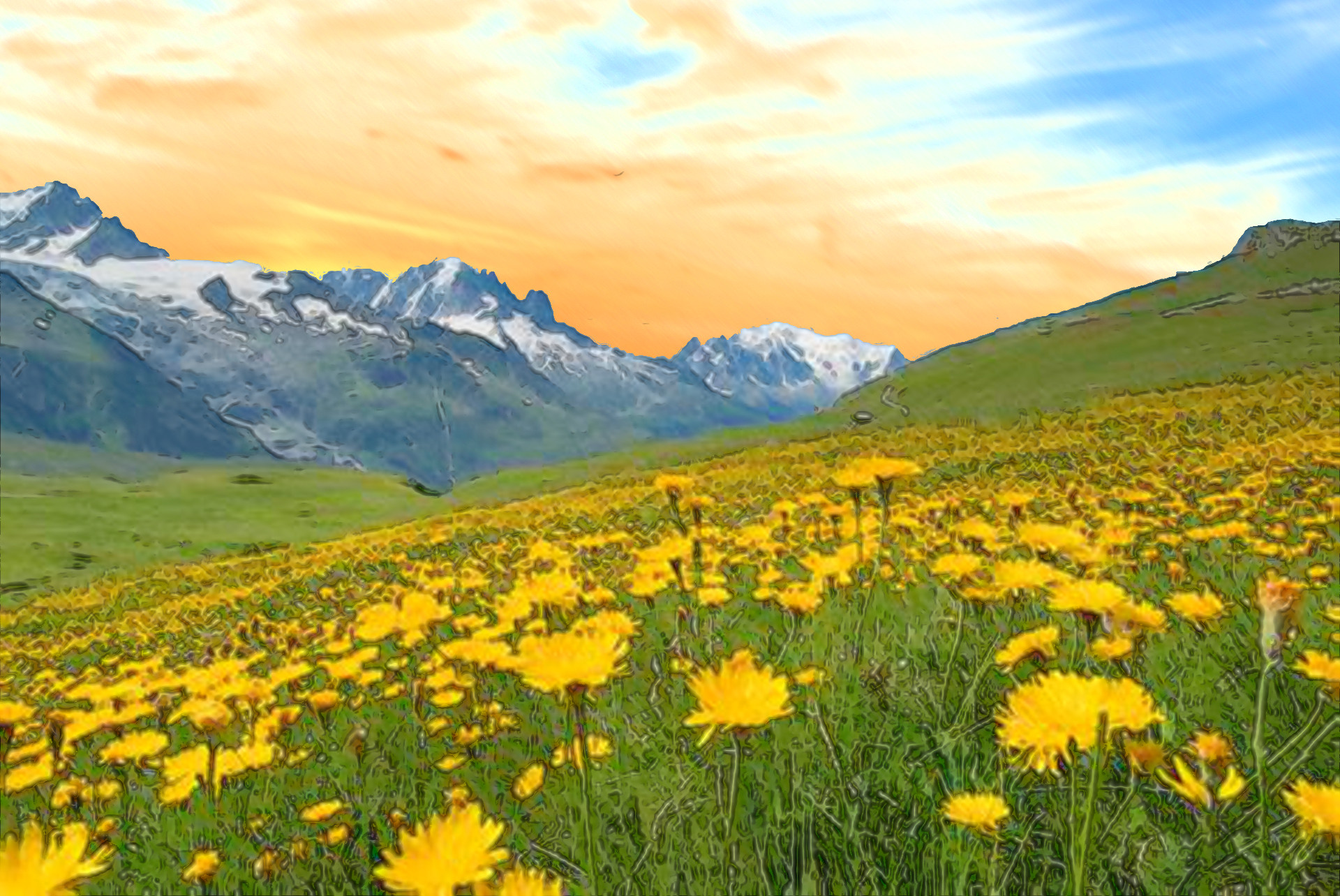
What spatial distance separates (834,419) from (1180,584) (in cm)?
7423

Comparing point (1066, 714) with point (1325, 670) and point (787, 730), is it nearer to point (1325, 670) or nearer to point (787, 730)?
point (1325, 670)

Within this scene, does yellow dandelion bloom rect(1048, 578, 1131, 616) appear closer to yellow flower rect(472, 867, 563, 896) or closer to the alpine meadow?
the alpine meadow

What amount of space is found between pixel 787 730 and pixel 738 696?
1.27 m

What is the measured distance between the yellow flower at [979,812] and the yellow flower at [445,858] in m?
1.00

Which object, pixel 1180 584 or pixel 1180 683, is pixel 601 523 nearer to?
pixel 1180 584

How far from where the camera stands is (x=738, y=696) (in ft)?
5.35

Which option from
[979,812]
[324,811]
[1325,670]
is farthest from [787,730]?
[324,811]

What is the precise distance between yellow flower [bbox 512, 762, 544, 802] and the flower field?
→ 12 mm

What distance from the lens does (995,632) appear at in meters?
3.44

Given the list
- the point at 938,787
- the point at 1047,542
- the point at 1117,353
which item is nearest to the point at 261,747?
the point at 938,787

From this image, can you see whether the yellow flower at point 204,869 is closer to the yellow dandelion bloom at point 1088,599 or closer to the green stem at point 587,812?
the green stem at point 587,812

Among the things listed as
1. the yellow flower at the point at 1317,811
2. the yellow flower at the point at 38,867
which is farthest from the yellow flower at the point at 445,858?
the yellow flower at the point at 1317,811

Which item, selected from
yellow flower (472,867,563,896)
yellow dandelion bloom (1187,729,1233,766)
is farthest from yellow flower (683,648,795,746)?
yellow dandelion bloom (1187,729,1233,766)

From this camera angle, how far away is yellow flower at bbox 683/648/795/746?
1539 millimetres
